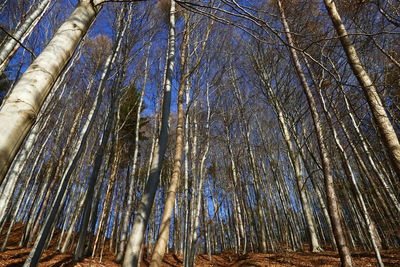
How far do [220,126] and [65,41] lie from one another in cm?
925

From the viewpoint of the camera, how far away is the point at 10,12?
5652mm

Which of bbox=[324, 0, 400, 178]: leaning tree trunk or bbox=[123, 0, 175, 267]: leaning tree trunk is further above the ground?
bbox=[324, 0, 400, 178]: leaning tree trunk

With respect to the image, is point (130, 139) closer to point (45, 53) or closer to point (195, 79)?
point (195, 79)

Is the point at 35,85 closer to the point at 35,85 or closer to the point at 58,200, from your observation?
the point at 35,85

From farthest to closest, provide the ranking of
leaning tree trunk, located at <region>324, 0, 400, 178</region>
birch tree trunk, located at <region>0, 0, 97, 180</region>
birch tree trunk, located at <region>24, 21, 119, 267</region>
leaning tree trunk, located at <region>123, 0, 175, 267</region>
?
birch tree trunk, located at <region>24, 21, 119, 267</region>, leaning tree trunk, located at <region>324, 0, 400, 178</region>, leaning tree trunk, located at <region>123, 0, 175, 267</region>, birch tree trunk, located at <region>0, 0, 97, 180</region>

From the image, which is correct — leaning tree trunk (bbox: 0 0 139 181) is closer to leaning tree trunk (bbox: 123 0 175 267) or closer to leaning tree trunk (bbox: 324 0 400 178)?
leaning tree trunk (bbox: 123 0 175 267)


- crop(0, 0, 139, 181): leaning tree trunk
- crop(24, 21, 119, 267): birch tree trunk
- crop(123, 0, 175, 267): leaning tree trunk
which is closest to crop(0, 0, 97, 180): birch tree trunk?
crop(0, 0, 139, 181): leaning tree trunk

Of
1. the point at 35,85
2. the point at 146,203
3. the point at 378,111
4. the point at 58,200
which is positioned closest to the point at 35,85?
the point at 35,85

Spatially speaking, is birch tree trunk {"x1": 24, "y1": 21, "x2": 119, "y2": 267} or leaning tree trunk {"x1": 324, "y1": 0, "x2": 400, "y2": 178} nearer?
leaning tree trunk {"x1": 324, "y1": 0, "x2": 400, "y2": 178}

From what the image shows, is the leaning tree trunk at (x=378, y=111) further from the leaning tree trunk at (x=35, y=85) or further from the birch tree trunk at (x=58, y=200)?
the birch tree trunk at (x=58, y=200)

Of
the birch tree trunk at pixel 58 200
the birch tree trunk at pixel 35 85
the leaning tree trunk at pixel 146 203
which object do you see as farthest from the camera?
the birch tree trunk at pixel 58 200

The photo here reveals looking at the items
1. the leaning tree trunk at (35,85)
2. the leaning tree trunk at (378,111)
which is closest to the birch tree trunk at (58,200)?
the leaning tree trunk at (35,85)

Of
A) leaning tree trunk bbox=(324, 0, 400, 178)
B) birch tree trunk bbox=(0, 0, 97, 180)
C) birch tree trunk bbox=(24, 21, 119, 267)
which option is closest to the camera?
birch tree trunk bbox=(0, 0, 97, 180)

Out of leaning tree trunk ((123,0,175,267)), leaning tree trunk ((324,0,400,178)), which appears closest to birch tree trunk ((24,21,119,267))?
leaning tree trunk ((123,0,175,267))
